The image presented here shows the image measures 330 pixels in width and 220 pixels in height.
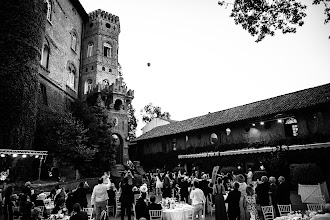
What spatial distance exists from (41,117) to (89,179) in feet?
20.5

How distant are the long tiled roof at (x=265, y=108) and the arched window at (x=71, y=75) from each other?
12291 mm

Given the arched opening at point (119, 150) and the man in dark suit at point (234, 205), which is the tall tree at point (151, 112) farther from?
the man in dark suit at point (234, 205)

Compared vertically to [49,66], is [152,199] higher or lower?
lower

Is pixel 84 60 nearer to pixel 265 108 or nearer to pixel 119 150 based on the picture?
pixel 119 150

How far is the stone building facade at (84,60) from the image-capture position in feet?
65.3

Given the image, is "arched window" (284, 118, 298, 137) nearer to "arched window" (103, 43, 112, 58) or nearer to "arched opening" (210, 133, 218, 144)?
"arched opening" (210, 133, 218, 144)

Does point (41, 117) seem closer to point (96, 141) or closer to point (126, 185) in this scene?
point (96, 141)

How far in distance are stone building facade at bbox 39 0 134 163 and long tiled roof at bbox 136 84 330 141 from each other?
6919 mm

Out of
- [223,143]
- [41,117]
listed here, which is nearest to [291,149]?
[223,143]

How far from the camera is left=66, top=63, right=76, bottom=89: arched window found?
77.9 ft

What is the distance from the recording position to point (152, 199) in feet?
22.7

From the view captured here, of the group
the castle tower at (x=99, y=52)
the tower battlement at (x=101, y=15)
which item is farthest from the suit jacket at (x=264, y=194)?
the tower battlement at (x=101, y=15)

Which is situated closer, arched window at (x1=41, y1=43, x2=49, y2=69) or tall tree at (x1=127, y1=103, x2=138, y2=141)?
arched window at (x1=41, y1=43, x2=49, y2=69)

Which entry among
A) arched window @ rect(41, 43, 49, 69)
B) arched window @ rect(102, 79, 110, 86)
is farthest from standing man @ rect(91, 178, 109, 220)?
arched window @ rect(102, 79, 110, 86)
